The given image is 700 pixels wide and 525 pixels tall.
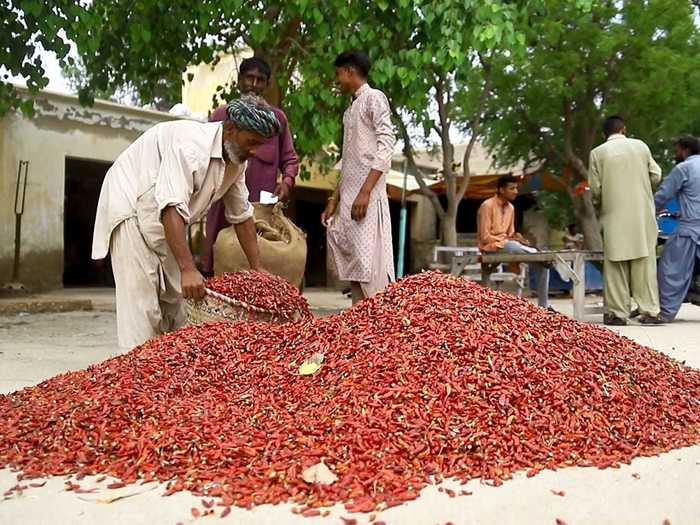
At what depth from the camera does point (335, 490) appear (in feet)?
7.09

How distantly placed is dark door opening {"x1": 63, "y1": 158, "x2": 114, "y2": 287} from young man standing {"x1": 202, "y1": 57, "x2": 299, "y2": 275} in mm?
9534

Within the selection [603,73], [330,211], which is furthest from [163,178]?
[603,73]

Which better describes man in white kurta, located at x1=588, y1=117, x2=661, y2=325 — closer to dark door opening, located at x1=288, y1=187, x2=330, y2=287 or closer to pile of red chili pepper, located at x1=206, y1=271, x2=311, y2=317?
pile of red chili pepper, located at x1=206, y1=271, x2=311, y2=317

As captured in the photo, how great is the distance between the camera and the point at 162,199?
3.43m

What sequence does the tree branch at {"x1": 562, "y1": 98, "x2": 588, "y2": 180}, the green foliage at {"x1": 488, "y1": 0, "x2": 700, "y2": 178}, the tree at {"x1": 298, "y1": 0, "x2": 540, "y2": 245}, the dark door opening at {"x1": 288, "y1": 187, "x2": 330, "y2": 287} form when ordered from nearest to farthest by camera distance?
the tree at {"x1": 298, "y1": 0, "x2": 540, "y2": 245}, the green foliage at {"x1": 488, "y1": 0, "x2": 700, "y2": 178}, the tree branch at {"x1": 562, "y1": 98, "x2": 588, "y2": 180}, the dark door opening at {"x1": 288, "y1": 187, "x2": 330, "y2": 287}

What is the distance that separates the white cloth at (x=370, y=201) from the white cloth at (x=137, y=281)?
1.33 m

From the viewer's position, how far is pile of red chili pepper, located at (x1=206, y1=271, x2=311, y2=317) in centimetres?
383

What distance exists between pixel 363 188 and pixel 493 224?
12.2 ft

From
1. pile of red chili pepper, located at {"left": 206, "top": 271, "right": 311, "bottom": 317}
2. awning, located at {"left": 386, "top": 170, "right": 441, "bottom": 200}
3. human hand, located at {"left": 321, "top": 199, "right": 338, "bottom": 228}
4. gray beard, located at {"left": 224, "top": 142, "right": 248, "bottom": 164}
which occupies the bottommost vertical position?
pile of red chili pepper, located at {"left": 206, "top": 271, "right": 311, "bottom": 317}

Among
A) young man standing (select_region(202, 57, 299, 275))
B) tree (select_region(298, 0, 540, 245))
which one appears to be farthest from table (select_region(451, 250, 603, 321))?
young man standing (select_region(202, 57, 299, 275))

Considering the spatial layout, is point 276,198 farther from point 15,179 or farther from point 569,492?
point 15,179

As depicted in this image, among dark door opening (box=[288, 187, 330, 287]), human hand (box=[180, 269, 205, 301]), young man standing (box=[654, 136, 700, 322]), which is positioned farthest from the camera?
dark door opening (box=[288, 187, 330, 287])

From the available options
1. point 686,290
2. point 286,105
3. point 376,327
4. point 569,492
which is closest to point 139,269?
point 376,327

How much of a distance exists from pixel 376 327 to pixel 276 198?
87.3 inches
